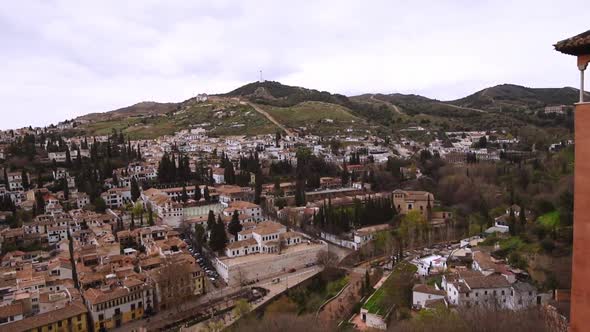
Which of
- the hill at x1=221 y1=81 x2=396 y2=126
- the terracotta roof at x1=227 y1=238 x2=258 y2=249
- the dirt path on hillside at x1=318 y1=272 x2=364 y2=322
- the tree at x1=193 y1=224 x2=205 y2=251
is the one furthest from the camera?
the hill at x1=221 y1=81 x2=396 y2=126

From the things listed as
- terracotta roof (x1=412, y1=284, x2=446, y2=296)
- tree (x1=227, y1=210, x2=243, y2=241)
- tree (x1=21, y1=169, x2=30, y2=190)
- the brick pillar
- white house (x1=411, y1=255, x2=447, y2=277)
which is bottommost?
white house (x1=411, y1=255, x2=447, y2=277)

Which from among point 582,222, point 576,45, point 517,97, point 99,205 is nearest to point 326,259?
point 99,205

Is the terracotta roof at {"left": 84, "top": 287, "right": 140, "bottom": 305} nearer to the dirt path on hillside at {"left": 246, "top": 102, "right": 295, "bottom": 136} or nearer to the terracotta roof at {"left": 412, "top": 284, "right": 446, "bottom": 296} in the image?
the terracotta roof at {"left": 412, "top": 284, "right": 446, "bottom": 296}

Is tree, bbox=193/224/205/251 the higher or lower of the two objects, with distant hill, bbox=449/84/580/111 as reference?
lower

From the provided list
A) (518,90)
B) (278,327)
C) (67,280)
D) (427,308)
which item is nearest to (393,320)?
(427,308)

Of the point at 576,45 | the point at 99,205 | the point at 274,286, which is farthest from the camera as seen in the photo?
the point at 99,205

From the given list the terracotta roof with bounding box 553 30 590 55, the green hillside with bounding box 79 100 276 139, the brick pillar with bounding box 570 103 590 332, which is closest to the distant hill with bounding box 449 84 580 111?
the green hillside with bounding box 79 100 276 139

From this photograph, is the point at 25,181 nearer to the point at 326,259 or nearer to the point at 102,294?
the point at 102,294
